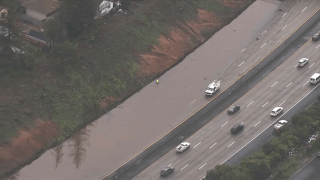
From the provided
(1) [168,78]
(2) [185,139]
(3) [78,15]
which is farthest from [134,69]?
(2) [185,139]

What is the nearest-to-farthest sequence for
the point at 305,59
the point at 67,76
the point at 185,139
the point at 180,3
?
1. the point at 185,139
2. the point at 67,76
3. the point at 305,59
4. the point at 180,3

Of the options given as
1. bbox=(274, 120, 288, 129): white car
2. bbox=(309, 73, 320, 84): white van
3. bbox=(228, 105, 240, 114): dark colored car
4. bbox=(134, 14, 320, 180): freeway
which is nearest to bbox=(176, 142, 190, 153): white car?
bbox=(134, 14, 320, 180): freeway

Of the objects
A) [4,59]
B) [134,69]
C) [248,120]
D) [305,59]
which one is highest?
[305,59]

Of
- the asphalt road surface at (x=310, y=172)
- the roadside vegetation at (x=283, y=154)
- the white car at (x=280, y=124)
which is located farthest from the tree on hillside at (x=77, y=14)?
the asphalt road surface at (x=310, y=172)

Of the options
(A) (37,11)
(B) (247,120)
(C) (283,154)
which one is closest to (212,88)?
(B) (247,120)

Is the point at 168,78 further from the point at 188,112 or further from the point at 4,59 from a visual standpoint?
the point at 4,59

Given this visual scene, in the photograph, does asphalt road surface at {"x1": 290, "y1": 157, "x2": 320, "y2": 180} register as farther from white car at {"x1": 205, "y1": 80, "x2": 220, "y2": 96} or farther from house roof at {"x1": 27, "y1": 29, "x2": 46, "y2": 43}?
house roof at {"x1": 27, "y1": 29, "x2": 46, "y2": 43}
